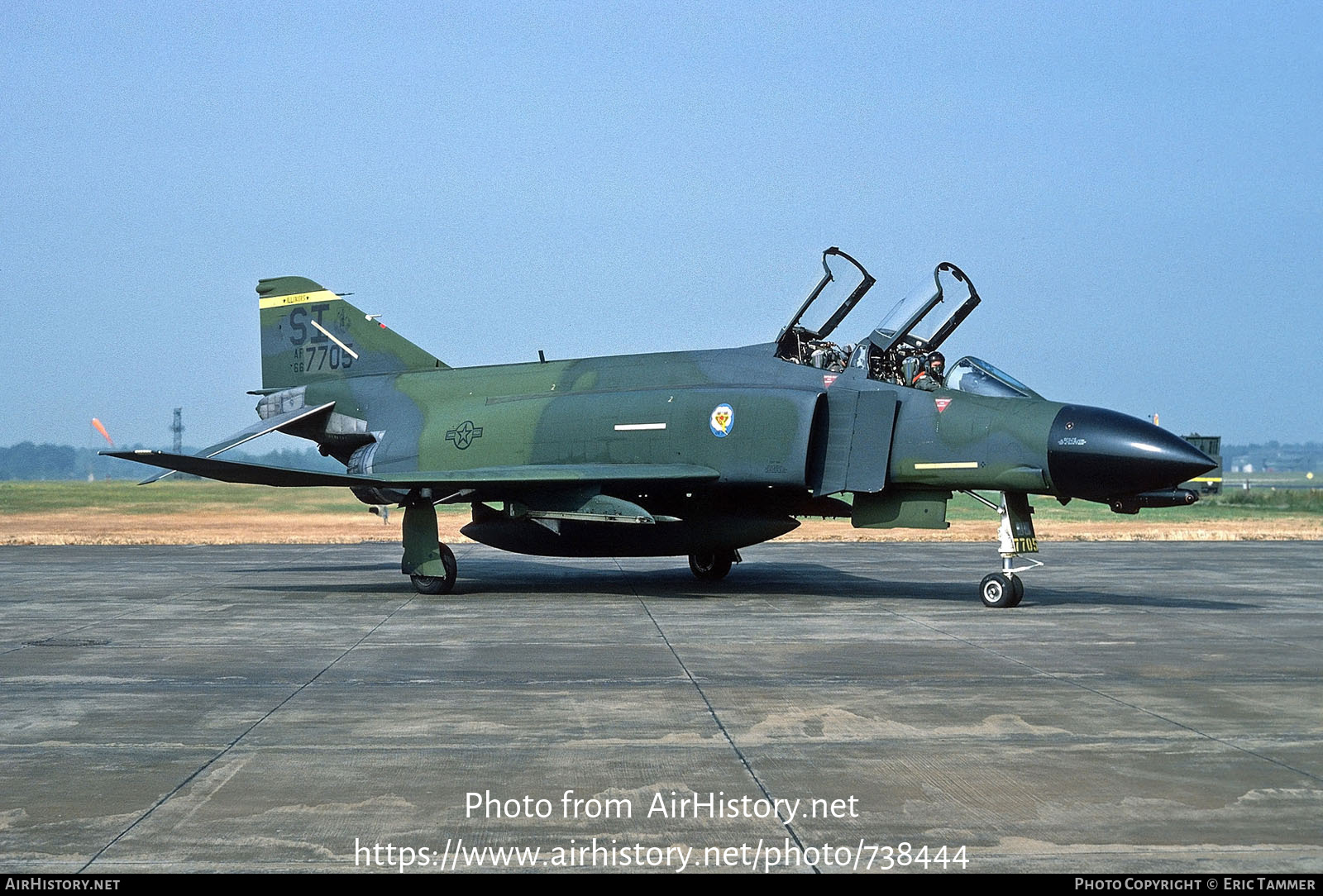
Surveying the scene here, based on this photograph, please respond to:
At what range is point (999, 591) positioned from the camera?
12.8 metres

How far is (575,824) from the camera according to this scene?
4.84m

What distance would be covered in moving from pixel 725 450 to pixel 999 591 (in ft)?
10.9

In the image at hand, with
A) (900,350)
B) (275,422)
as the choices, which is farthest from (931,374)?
(275,422)

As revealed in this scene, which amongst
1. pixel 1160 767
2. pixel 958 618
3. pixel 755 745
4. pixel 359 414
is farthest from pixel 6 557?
pixel 1160 767

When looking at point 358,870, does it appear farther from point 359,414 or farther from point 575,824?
point 359,414

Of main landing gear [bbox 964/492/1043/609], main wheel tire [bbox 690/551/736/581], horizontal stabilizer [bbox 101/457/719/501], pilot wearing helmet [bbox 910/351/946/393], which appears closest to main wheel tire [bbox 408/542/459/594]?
horizontal stabilizer [bbox 101/457/719/501]

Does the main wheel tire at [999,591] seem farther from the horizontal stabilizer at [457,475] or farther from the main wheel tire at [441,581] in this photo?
the main wheel tire at [441,581]

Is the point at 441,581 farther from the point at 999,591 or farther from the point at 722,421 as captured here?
the point at 999,591

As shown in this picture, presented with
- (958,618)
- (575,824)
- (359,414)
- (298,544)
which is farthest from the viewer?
Result: (298,544)

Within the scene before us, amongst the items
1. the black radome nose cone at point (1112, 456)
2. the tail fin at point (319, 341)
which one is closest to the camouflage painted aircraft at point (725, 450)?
the black radome nose cone at point (1112, 456)

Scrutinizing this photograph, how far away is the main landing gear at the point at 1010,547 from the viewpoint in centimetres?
1273

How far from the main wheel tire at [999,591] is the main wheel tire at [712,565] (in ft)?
13.0

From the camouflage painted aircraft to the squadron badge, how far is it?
0.02 meters
